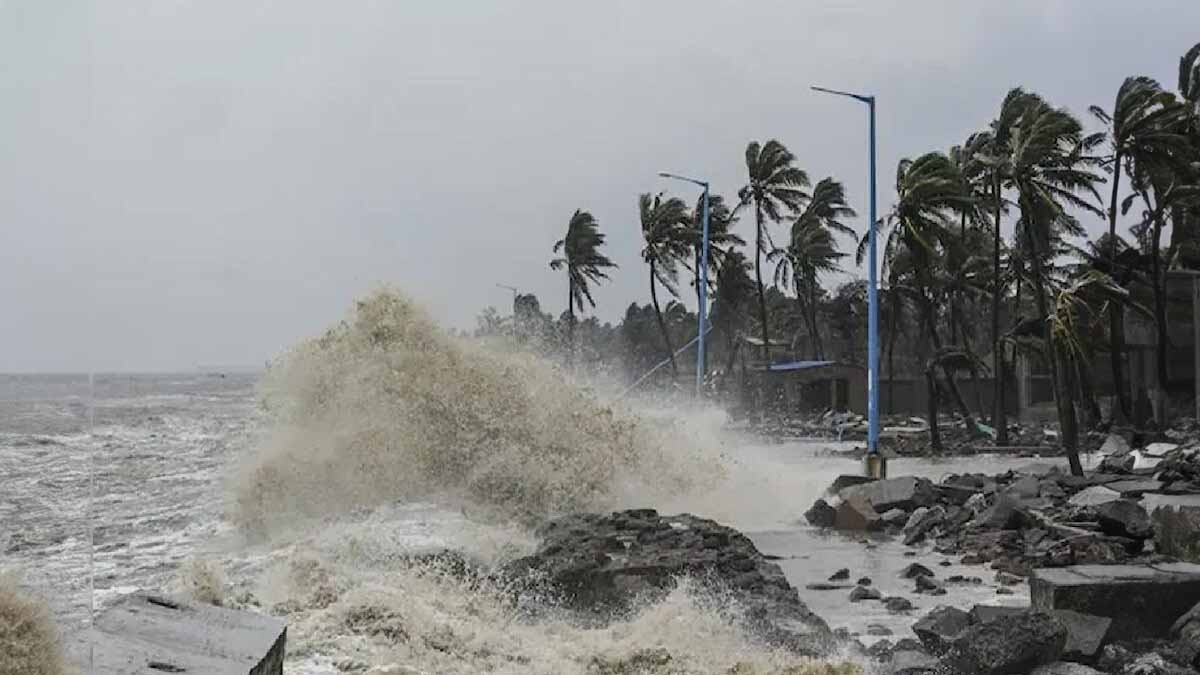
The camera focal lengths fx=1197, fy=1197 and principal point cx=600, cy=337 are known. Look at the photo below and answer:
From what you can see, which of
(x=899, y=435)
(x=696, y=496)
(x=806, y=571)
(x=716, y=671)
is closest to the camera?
(x=716, y=671)

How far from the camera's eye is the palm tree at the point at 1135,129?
3158 cm

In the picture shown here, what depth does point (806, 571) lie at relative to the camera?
1264 cm

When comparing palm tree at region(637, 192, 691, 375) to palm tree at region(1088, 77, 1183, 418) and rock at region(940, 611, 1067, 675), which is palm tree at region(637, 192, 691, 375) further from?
rock at region(940, 611, 1067, 675)

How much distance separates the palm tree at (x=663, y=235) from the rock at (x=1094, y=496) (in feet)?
140

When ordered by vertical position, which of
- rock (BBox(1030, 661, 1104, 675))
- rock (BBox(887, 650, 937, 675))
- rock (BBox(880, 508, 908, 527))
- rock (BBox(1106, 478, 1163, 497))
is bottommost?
rock (BBox(880, 508, 908, 527))

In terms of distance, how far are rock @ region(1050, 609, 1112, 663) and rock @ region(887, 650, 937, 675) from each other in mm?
817

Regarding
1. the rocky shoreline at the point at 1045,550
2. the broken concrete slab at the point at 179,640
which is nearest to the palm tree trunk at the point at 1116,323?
the rocky shoreline at the point at 1045,550

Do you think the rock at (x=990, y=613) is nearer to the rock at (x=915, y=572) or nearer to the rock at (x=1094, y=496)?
the rock at (x=915, y=572)

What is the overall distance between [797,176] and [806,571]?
43210mm

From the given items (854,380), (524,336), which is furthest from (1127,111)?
(854,380)

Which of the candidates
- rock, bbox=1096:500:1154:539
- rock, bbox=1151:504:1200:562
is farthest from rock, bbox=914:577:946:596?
rock, bbox=1096:500:1154:539

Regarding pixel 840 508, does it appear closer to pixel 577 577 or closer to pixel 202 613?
pixel 577 577

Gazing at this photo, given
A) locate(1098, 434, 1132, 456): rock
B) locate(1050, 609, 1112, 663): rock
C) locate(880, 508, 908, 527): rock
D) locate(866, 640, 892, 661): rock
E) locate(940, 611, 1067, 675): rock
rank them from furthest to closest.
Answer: locate(1098, 434, 1132, 456): rock
locate(880, 508, 908, 527): rock
locate(866, 640, 892, 661): rock
locate(1050, 609, 1112, 663): rock
locate(940, 611, 1067, 675): rock

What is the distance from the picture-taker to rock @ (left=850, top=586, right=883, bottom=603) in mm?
10633
